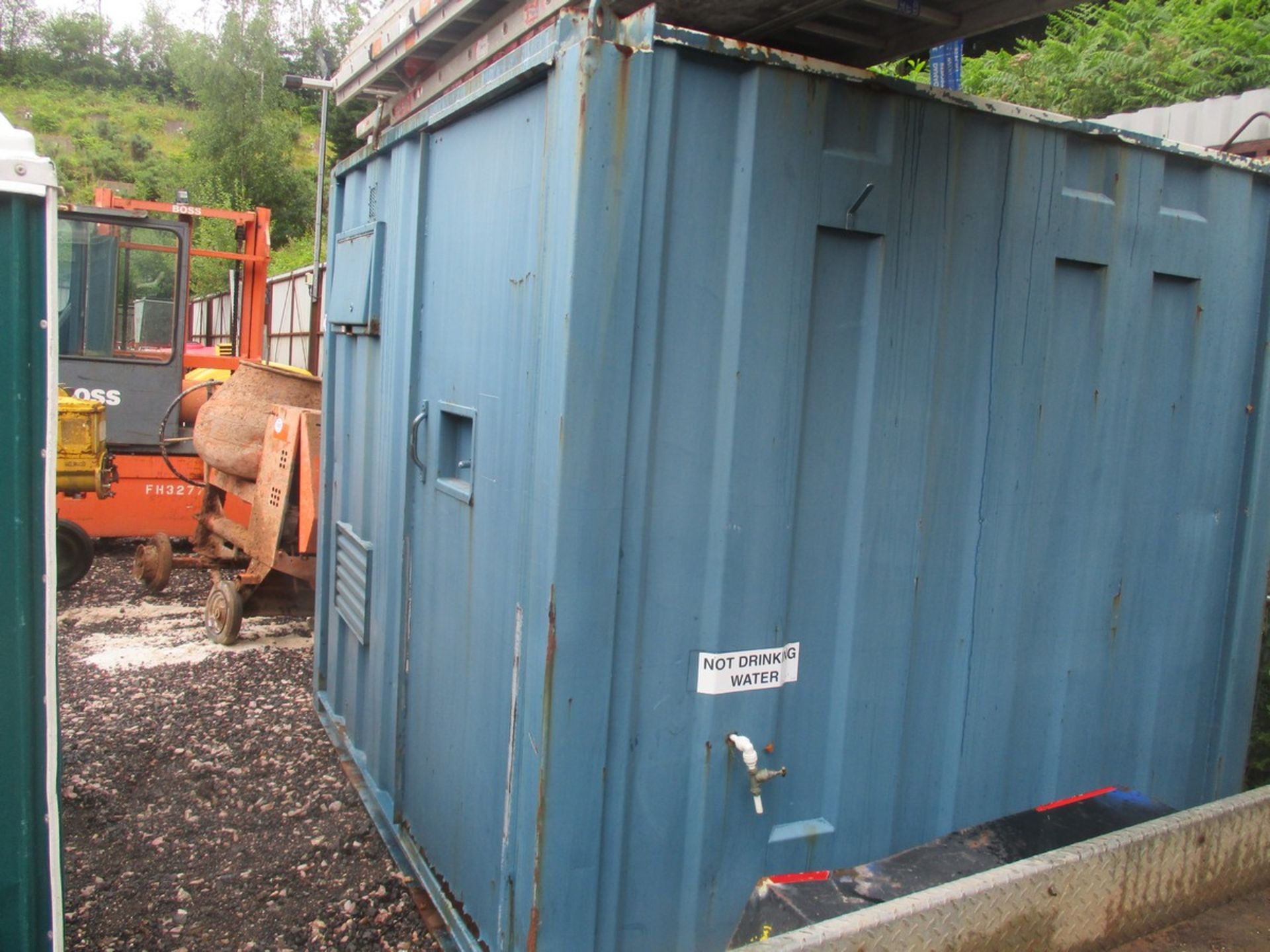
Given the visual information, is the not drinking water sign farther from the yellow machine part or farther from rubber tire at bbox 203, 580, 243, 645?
the yellow machine part

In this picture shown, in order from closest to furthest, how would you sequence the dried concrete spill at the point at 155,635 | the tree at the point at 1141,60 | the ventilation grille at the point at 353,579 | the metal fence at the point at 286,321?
the ventilation grille at the point at 353,579
the dried concrete spill at the point at 155,635
the tree at the point at 1141,60
the metal fence at the point at 286,321

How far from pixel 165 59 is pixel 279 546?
6522 cm

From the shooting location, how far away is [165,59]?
60.2m

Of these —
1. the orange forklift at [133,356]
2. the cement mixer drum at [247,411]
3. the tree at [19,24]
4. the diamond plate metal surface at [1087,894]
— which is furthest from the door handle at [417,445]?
the tree at [19,24]

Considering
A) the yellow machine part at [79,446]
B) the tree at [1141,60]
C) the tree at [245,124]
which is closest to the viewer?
the yellow machine part at [79,446]

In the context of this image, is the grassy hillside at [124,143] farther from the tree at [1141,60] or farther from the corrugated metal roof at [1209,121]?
the corrugated metal roof at [1209,121]

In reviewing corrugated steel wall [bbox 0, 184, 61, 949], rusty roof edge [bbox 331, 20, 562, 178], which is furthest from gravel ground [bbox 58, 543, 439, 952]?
rusty roof edge [bbox 331, 20, 562, 178]

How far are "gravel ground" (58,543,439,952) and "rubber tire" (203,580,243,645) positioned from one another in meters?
0.11

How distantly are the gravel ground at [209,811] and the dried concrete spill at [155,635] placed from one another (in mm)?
18

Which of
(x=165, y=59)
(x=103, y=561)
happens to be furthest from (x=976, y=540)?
(x=165, y=59)

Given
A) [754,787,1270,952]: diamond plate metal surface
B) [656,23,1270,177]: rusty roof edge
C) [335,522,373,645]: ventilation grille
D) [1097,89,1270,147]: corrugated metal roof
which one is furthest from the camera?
[1097,89,1270,147]: corrugated metal roof

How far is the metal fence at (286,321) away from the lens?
13.2m

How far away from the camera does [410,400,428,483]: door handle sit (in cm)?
333

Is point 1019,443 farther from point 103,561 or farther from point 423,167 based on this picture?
point 103,561
